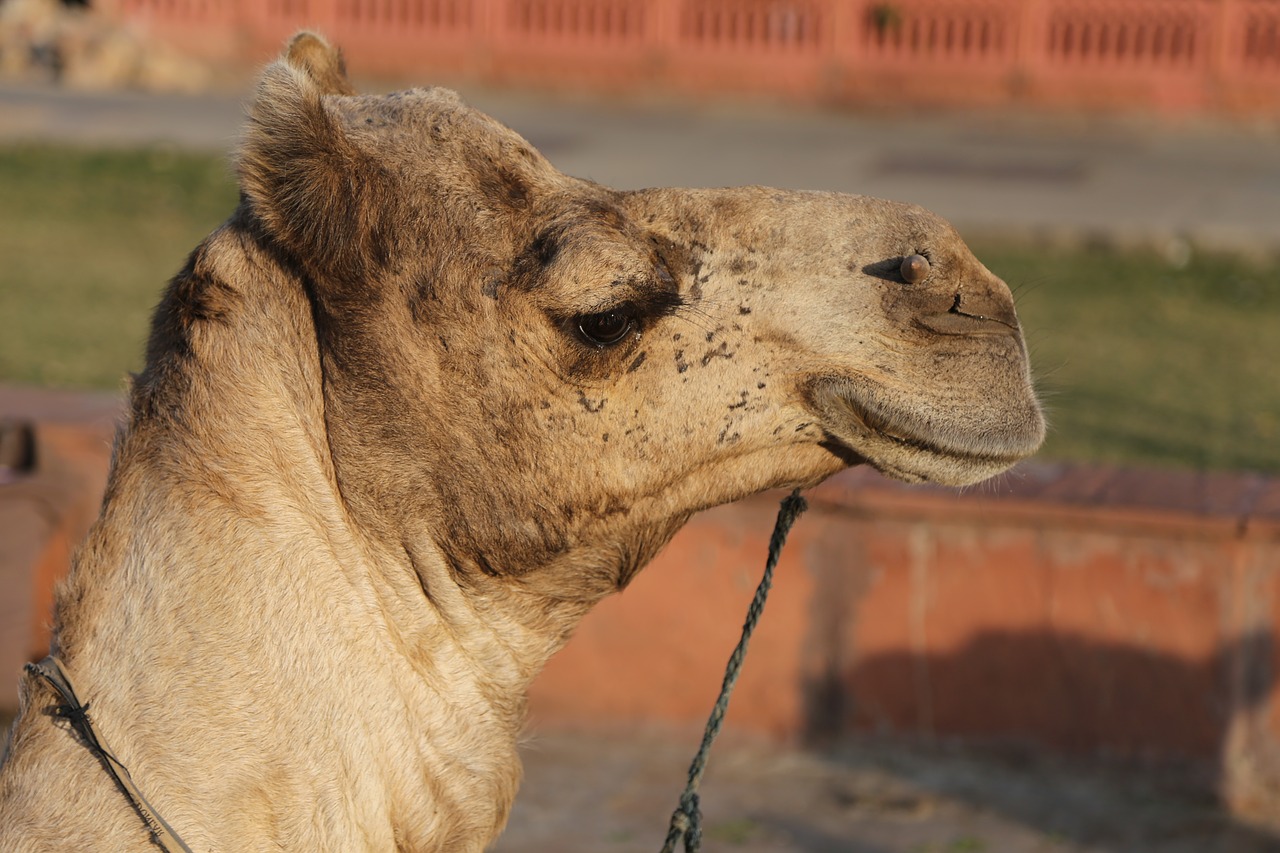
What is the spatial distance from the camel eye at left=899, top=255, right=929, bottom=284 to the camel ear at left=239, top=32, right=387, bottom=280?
78cm

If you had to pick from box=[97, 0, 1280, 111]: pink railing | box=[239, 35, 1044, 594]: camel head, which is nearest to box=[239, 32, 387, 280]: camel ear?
box=[239, 35, 1044, 594]: camel head

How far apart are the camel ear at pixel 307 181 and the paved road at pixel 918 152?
9963 mm

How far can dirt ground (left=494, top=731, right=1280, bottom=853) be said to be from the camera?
17.8 feet

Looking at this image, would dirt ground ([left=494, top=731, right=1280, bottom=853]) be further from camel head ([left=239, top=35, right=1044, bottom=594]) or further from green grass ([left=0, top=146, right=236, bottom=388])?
green grass ([left=0, top=146, right=236, bottom=388])

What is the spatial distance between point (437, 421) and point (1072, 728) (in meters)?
3.84

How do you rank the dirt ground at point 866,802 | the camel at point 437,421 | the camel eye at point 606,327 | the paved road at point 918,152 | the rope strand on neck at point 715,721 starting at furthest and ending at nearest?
the paved road at point 918,152 < the dirt ground at point 866,802 < the rope strand on neck at point 715,721 < the camel eye at point 606,327 < the camel at point 437,421

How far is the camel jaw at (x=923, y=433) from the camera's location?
2537 millimetres

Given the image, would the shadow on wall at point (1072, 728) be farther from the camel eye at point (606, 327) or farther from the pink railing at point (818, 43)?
the pink railing at point (818, 43)

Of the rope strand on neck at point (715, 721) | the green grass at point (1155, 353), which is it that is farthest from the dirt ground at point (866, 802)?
the rope strand on neck at point (715, 721)

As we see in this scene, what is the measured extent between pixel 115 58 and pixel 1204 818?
15.6m

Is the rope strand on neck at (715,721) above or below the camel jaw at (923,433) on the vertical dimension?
A: below

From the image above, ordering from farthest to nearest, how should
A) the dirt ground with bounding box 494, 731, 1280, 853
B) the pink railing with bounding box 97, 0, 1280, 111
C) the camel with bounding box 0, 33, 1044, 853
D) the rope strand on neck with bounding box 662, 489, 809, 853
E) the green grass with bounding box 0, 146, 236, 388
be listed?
the pink railing with bounding box 97, 0, 1280, 111
the green grass with bounding box 0, 146, 236, 388
the dirt ground with bounding box 494, 731, 1280, 853
the rope strand on neck with bounding box 662, 489, 809, 853
the camel with bounding box 0, 33, 1044, 853

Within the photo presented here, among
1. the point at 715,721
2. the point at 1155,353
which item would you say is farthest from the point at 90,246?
the point at 715,721

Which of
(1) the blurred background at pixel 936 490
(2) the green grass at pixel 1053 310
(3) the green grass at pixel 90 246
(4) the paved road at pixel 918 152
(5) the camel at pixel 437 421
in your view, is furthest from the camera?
(4) the paved road at pixel 918 152
